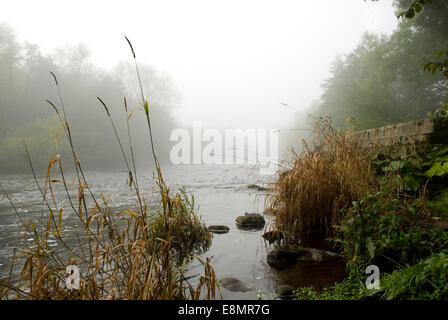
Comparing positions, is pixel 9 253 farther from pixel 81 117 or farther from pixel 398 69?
pixel 81 117

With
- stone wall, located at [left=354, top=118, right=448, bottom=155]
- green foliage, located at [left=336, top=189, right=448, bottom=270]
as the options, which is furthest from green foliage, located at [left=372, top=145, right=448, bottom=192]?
green foliage, located at [left=336, top=189, right=448, bottom=270]

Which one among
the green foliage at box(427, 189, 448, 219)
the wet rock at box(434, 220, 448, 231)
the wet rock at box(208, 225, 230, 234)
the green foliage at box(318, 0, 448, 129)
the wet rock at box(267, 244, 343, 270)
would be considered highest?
the green foliage at box(318, 0, 448, 129)

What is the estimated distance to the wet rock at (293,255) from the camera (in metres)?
3.53

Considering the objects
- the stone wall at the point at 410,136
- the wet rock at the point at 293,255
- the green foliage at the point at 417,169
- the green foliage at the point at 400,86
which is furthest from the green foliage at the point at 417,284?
the green foliage at the point at 400,86

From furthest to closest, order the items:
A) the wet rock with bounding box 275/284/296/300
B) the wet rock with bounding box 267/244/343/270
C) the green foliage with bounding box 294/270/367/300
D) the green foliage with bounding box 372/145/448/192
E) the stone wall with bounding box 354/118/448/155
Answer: the stone wall with bounding box 354/118/448/155 → the green foliage with bounding box 372/145/448/192 → the wet rock with bounding box 267/244/343/270 → the wet rock with bounding box 275/284/296/300 → the green foliage with bounding box 294/270/367/300

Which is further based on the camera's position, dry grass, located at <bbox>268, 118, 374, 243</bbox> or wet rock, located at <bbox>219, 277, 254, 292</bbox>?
dry grass, located at <bbox>268, 118, 374, 243</bbox>

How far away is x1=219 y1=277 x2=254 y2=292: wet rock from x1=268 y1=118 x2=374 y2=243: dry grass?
1.39 metres

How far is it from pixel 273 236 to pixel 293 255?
0.87 meters

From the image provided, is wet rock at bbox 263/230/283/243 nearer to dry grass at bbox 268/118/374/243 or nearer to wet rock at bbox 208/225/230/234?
dry grass at bbox 268/118/374/243

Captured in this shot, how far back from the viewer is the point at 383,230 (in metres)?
2.69

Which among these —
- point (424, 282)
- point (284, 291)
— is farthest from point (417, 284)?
point (284, 291)

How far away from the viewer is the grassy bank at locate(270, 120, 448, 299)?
2193mm

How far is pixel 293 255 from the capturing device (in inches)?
143

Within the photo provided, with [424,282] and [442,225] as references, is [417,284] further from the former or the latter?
[442,225]
